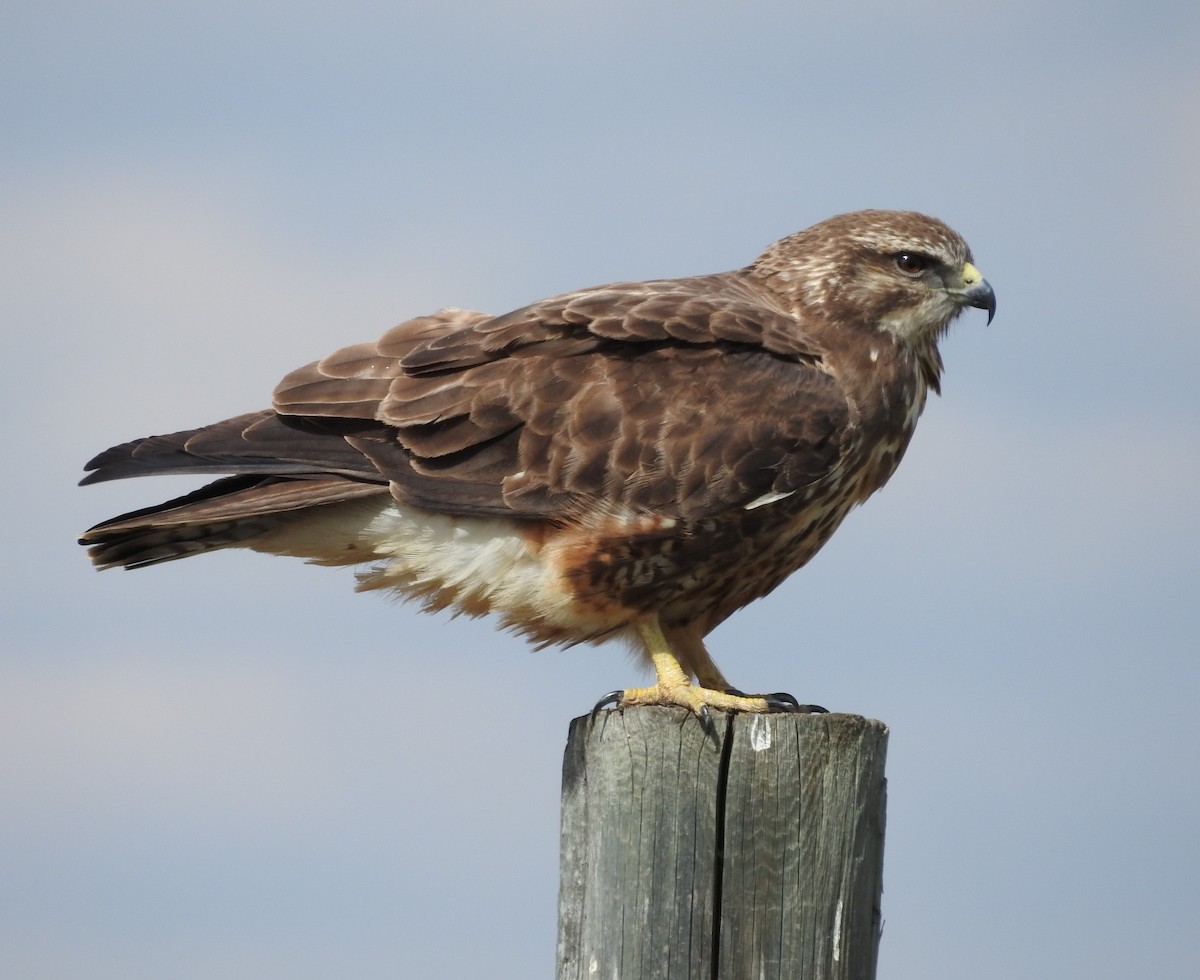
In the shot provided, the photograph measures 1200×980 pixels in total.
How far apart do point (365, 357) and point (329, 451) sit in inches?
17.8

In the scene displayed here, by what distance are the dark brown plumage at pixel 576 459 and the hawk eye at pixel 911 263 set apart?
226 mm

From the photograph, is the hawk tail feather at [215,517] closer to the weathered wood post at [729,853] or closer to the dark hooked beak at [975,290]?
the weathered wood post at [729,853]

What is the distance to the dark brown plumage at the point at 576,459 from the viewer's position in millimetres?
5449

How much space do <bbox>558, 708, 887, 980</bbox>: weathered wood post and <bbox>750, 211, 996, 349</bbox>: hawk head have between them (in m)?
2.24

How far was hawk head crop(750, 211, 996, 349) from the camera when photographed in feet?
20.0

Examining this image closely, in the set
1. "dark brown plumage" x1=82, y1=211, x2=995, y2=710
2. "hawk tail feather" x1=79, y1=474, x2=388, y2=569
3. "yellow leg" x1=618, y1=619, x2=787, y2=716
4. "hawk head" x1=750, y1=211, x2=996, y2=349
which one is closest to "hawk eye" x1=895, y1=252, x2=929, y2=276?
"hawk head" x1=750, y1=211, x2=996, y2=349

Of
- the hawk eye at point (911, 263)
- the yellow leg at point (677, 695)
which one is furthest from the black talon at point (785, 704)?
the hawk eye at point (911, 263)

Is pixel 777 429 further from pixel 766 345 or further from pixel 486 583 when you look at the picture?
pixel 486 583

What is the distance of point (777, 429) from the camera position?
5438 millimetres

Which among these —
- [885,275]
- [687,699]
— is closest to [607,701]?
[687,699]

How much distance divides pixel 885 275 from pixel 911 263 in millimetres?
130

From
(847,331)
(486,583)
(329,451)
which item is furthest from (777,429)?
(329,451)

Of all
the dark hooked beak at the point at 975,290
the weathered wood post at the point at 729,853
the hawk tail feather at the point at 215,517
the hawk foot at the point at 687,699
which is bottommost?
the weathered wood post at the point at 729,853

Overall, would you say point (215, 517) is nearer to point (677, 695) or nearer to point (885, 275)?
point (677, 695)
